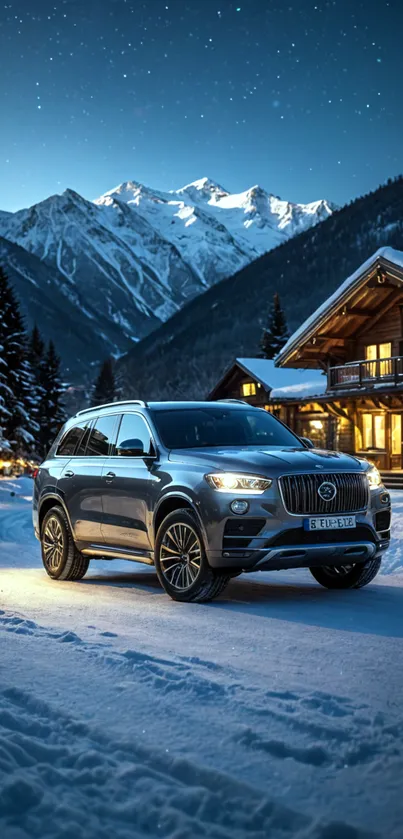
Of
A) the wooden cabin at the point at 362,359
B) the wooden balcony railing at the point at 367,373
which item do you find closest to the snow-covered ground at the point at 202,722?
the wooden cabin at the point at 362,359

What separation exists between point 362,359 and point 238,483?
31263 millimetres

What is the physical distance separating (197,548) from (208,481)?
1.93 feet

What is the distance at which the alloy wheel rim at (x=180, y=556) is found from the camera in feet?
25.5

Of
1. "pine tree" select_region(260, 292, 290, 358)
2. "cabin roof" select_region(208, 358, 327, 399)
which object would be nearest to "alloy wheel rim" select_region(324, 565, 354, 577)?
"cabin roof" select_region(208, 358, 327, 399)

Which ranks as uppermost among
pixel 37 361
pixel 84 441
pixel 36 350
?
pixel 36 350

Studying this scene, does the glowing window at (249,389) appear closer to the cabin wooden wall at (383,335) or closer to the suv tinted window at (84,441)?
the cabin wooden wall at (383,335)

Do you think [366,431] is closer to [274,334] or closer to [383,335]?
[383,335]

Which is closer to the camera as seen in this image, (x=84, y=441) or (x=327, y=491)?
(x=327, y=491)

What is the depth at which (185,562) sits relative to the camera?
25.9 feet

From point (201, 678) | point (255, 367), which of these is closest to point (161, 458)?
point (201, 678)

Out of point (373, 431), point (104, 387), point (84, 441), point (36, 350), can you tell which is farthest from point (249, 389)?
point (104, 387)

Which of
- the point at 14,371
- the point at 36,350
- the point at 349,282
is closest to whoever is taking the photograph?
the point at 349,282

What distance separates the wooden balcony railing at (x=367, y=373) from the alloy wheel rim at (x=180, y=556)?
26853mm

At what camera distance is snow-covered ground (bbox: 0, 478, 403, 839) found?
326cm
